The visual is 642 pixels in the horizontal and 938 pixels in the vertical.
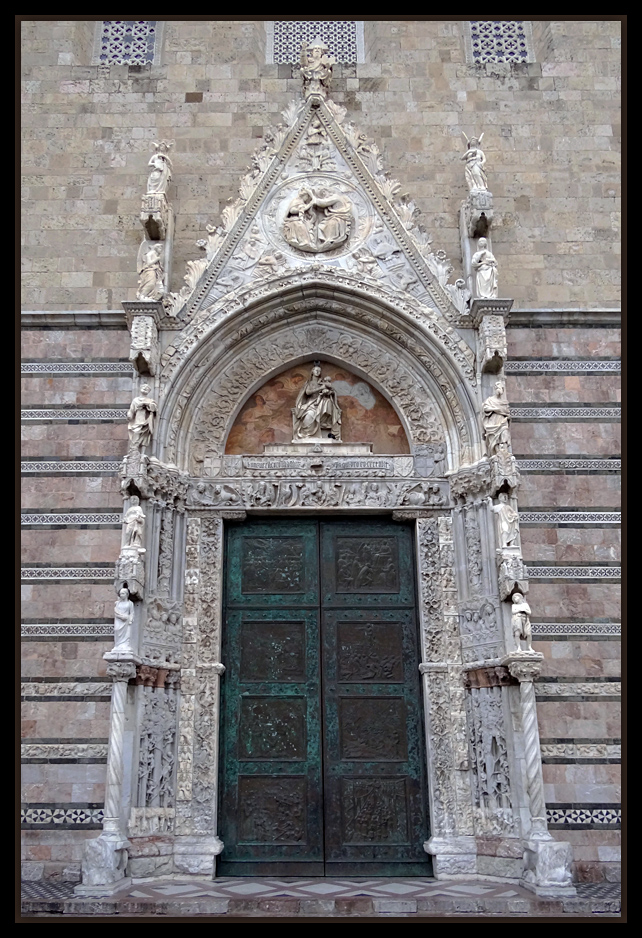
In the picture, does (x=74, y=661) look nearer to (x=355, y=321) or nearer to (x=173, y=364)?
(x=173, y=364)

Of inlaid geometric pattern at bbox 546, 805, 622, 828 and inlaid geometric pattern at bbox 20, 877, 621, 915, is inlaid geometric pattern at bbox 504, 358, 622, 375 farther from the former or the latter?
inlaid geometric pattern at bbox 20, 877, 621, 915

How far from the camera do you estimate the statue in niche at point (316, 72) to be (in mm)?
11078

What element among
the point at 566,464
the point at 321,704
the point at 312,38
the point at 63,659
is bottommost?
the point at 321,704

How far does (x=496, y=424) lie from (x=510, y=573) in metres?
1.68

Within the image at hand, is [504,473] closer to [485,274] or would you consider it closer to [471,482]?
[471,482]

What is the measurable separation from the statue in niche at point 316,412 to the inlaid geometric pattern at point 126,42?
17.1 feet

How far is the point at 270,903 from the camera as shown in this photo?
23.6 feet

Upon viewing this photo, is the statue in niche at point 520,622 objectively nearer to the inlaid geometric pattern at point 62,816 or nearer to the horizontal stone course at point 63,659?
the horizontal stone course at point 63,659

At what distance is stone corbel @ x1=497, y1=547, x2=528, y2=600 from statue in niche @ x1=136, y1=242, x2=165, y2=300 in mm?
4837

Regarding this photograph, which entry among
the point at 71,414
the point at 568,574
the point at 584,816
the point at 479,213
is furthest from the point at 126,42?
the point at 584,816

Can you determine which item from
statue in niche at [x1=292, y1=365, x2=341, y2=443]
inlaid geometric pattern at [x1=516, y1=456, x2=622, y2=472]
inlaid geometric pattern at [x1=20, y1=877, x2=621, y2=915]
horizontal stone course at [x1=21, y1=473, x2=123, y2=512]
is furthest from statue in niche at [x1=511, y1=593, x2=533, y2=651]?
horizontal stone course at [x1=21, y1=473, x2=123, y2=512]

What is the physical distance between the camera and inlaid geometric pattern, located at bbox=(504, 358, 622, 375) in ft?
34.5

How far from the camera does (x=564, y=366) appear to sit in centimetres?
1055

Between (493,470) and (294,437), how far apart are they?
2.48 metres
